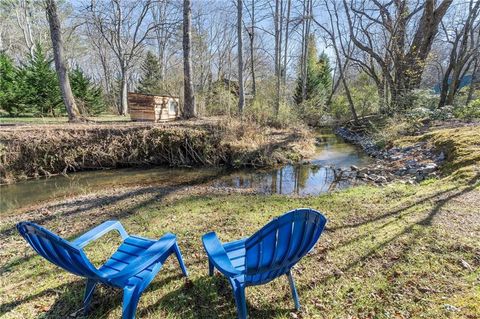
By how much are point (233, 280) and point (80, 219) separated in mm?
3360

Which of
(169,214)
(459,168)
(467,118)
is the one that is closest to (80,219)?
(169,214)

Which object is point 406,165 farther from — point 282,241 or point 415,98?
point 282,241

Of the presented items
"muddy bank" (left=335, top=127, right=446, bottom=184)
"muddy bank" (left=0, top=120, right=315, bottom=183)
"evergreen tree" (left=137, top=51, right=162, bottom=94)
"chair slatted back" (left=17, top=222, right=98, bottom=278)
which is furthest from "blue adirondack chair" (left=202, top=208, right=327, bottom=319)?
"evergreen tree" (left=137, top=51, right=162, bottom=94)

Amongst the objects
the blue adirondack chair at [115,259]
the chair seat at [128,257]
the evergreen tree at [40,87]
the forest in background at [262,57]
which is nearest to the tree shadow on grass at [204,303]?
the blue adirondack chair at [115,259]

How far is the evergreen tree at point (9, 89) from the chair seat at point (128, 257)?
15.6 meters

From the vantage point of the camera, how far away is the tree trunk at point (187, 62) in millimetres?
10891

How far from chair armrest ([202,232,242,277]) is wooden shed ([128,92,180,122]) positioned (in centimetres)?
972

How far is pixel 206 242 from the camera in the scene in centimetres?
248

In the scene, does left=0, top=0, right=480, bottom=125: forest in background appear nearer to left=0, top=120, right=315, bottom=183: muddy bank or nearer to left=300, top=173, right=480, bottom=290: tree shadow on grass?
left=0, top=120, right=315, bottom=183: muddy bank

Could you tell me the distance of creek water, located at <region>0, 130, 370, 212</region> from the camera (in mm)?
6555

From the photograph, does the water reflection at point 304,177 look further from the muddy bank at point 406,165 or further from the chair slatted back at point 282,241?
the chair slatted back at point 282,241

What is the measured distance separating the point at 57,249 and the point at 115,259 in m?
0.66

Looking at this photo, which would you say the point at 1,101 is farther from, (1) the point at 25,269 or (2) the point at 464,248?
(2) the point at 464,248

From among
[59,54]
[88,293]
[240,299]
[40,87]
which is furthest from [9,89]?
[240,299]
